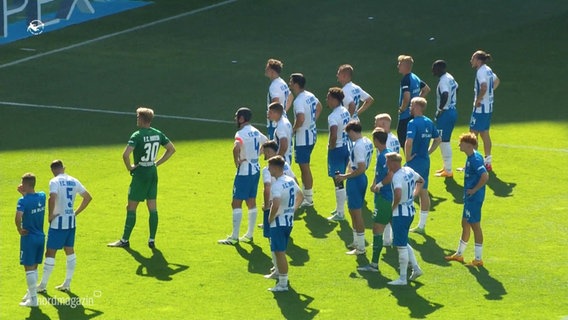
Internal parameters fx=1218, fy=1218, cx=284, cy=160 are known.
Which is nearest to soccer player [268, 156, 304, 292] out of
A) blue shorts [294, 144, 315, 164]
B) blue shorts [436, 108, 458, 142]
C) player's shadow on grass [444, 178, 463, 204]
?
blue shorts [294, 144, 315, 164]

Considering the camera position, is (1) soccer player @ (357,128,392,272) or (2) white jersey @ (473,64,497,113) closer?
(1) soccer player @ (357,128,392,272)

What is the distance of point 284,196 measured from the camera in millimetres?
17141

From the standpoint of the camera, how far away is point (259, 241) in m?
19.9

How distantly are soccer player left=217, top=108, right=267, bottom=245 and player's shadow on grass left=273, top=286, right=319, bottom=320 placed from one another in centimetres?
234

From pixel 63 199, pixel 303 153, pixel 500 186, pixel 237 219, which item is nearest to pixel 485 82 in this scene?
pixel 500 186

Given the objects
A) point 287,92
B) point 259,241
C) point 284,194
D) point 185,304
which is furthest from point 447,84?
point 185,304

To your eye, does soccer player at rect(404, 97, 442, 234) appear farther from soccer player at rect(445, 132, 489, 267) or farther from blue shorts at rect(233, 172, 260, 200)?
blue shorts at rect(233, 172, 260, 200)

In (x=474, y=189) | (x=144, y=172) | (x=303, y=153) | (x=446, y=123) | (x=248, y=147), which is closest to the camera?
(x=474, y=189)

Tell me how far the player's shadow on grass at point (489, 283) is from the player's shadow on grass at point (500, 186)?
14.5 ft

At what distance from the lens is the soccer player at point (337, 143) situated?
796 inches

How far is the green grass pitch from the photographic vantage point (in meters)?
17.2

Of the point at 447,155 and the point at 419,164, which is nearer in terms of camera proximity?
the point at 419,164

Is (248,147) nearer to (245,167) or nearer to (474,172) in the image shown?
(245,167)

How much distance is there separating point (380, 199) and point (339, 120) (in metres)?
2.36
